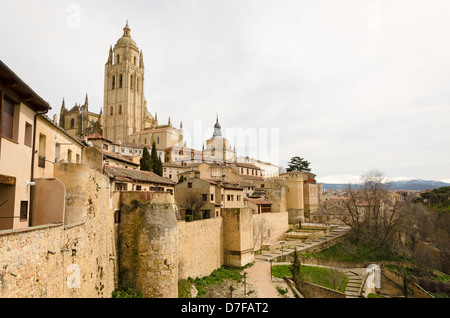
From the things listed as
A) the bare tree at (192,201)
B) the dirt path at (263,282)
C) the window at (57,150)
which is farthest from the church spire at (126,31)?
the window at (57,150)

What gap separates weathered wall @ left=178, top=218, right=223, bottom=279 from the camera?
21859 mm

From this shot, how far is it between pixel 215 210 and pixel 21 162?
2272 centimetres

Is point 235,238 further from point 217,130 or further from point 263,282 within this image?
point 217,130

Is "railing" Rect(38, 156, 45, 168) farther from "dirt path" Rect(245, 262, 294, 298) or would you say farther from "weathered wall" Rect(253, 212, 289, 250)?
"weathered wall" Rect(253, 212, 289, 250)

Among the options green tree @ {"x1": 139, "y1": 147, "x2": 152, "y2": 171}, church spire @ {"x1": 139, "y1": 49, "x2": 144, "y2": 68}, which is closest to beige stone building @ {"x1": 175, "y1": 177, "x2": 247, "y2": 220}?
green tree @ {"x1": 139, "y1": 147, "x2": 152, "y2": 171}

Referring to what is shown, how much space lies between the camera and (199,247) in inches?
961

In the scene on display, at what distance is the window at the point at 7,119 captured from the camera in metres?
8.88

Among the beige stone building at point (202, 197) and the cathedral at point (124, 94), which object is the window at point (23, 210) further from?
the cathedral at point (124, 94)

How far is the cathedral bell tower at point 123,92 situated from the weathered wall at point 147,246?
8468cm

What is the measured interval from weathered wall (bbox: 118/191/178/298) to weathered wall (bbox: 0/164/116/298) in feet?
2.97

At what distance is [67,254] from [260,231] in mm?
30207

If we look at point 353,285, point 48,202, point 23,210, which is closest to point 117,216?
point 48,202

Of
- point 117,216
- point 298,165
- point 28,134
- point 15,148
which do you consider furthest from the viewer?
point 298,165
